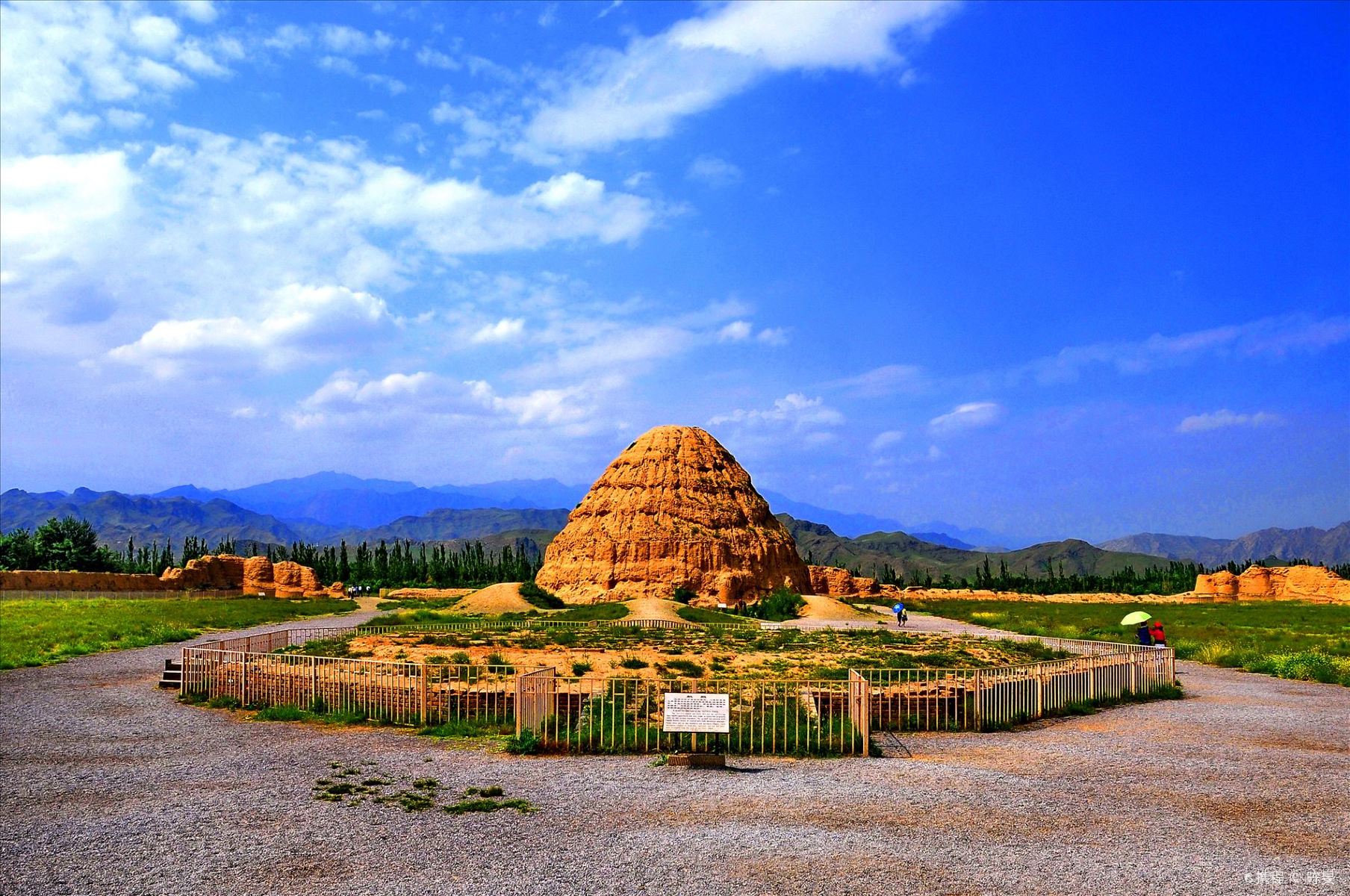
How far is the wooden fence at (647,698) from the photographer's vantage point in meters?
16.2

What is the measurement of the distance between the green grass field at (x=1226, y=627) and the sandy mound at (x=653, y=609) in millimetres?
19402

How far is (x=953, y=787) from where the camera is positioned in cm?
1316

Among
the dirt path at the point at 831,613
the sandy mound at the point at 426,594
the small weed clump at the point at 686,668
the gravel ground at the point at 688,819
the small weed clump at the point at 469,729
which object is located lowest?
the sandy mound at the point at 426,594

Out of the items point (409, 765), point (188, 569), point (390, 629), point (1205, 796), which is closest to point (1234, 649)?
point (1205, 796)

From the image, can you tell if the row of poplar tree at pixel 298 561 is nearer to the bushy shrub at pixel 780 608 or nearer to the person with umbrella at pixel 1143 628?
the bushy shrub at pixel 780 608

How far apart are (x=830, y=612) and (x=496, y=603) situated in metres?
22.8

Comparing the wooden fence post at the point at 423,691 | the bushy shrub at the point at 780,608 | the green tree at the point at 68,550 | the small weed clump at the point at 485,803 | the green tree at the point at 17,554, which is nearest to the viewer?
the small weed clump at the point at 485,803

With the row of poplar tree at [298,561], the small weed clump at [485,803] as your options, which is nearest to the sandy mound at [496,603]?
the row of poplar tree at [298,561]

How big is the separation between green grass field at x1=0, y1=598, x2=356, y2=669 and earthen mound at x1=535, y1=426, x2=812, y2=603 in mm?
19423

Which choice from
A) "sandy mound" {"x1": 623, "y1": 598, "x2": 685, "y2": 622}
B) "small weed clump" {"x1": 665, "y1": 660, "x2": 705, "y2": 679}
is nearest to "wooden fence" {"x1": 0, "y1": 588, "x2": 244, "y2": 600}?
"sandy mound" {"x1": 623, "y1": 598, "x2": 685, "y2": 622}

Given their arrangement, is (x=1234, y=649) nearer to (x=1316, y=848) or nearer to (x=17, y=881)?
(x=1316, y=848)

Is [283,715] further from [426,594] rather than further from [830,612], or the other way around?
[426,594]

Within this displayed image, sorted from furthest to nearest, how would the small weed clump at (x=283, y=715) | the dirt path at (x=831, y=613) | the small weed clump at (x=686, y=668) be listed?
the dirt path at (x=831, y=613) < the small weed clump at (x=686, y=668) < the small weed clump at (x=283, y=715)

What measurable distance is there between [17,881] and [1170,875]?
12173 mm
